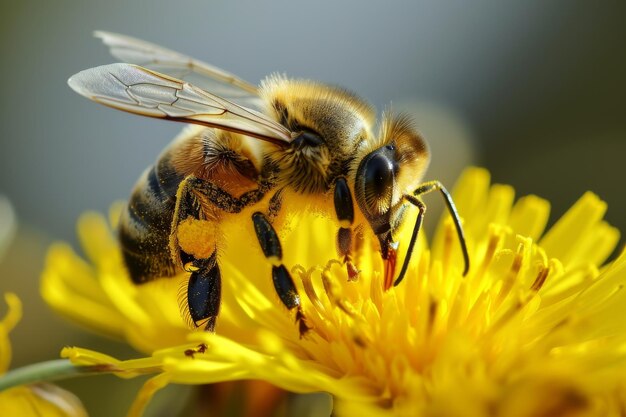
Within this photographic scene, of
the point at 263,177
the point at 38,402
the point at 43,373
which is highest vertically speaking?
the point at 263,177

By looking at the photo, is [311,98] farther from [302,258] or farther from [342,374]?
[342,374]

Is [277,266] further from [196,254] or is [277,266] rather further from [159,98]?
[159,98]

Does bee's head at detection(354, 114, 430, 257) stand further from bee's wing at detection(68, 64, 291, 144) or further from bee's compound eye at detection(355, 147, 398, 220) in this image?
bee's wing at detection(68, 64, 291, 144)

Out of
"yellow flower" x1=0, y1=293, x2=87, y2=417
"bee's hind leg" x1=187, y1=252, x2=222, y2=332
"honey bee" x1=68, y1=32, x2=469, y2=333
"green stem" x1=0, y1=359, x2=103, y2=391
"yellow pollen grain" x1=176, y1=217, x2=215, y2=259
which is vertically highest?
"honey bee" x1=68, y1=32, x2=469, y2=333

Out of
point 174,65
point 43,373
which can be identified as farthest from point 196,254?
point 174,65

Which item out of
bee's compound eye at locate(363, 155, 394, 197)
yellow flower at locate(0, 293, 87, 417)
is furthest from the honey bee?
yellow flower at locate(0, 293, 87, 417)

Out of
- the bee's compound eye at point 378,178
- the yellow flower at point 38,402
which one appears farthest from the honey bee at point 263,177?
the yellow flower at point 38,402

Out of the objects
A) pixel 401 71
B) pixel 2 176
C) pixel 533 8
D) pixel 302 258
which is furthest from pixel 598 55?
pixel 302 258
